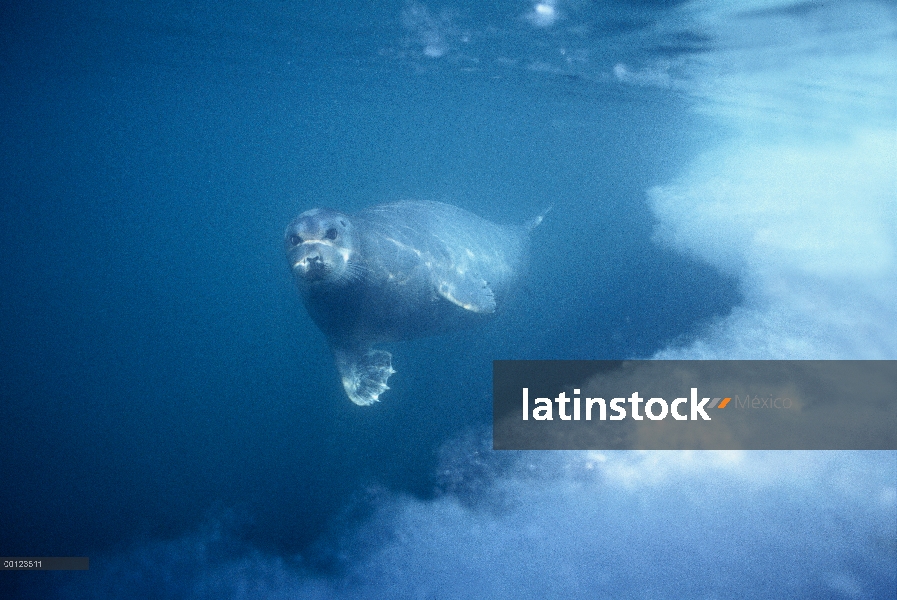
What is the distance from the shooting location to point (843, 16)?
45.1 ft

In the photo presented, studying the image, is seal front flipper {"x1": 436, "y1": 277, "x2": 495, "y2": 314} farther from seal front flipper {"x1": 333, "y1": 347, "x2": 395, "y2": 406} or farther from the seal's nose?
the seal's nose

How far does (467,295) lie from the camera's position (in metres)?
7.51

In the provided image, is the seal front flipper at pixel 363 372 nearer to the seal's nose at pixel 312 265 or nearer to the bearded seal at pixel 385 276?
the bearded seal at pixel 385 276

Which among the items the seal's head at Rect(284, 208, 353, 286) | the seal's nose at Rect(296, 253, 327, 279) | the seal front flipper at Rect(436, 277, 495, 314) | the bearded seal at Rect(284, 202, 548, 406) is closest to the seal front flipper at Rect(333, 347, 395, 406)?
the bearded seal at Rect(284, 202, 548, 406)

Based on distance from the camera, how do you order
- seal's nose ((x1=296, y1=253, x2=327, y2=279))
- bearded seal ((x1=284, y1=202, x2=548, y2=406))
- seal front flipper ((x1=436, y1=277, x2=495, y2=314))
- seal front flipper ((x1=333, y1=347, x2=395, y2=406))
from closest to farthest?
seal's nose ((x1=296, y1=253, x2=327, y2=279))
bearded seal ((x1=284, y1=202, x2=548, y2=406))
seal front flipper ((x1=436, y1=277, x2=495, y2=314))
seal front flipper ((x1=333, y1=347, x2=395, y2=406))

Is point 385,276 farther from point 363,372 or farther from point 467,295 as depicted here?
point 363,372

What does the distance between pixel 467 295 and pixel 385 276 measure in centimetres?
150

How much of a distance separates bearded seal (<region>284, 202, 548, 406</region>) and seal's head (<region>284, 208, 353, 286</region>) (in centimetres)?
1

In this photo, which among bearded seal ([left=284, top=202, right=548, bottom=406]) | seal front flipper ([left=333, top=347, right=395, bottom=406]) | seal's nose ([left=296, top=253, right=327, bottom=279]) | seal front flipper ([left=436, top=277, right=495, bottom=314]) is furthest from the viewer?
seal front flipper ([left=333, top=347, right=395, bottom=406])

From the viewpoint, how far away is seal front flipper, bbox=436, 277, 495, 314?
7395 millimetres

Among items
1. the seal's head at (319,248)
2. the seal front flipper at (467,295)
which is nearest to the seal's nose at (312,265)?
the seal's head at (319,248)

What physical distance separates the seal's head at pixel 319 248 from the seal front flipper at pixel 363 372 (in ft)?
7.34

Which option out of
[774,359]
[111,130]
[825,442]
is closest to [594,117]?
[774,359]

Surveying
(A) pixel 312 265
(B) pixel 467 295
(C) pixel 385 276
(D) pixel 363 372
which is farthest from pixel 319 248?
(D) pixel 363 372
